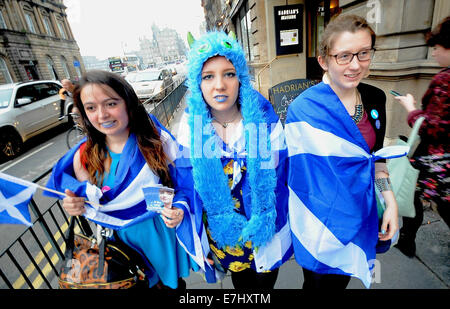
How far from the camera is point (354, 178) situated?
1226 mm

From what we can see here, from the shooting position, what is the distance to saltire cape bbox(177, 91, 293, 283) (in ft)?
4.41

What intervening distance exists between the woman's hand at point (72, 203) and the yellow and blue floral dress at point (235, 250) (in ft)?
2.46

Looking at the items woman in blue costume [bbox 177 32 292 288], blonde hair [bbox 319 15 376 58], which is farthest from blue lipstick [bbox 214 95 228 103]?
blonde hair [bbox 319 15 376 58]

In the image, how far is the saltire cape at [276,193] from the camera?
52.9 inches

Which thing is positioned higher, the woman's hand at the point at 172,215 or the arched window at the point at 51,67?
the arched window at the point at 51,67

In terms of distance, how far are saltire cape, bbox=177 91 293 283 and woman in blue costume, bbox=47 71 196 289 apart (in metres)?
0.11

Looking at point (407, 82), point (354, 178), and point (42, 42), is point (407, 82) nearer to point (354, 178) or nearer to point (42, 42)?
point (354, 178)

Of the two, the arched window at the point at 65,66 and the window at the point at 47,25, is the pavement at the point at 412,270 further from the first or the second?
the window at the point at 47,25

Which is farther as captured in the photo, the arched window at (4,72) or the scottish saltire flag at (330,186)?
the arched window at (4,72)

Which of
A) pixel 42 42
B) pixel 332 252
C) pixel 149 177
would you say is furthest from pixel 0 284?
pixel 42 42

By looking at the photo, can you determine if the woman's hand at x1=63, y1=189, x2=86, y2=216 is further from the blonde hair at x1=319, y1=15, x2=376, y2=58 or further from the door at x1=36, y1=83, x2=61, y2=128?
the door at x1=36, y1=83, x2=61, y2=128

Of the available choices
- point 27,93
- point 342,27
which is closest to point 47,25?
point 27,93

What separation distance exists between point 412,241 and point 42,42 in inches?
1492

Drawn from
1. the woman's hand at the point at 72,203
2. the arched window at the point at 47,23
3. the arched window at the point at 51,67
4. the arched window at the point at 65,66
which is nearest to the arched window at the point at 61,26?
the arched window at the point at 47,23
